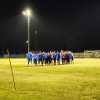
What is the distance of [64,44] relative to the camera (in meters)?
93.7

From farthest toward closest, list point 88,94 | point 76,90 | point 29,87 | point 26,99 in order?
point 29,87, point 76,90, point 88,94, point 26,99

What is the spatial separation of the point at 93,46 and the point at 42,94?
7383cm

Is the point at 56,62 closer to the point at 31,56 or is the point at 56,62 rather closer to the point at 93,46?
the point at 31,56

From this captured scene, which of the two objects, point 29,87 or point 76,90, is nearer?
point 76,90

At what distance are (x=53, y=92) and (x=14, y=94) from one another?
166 centimetres

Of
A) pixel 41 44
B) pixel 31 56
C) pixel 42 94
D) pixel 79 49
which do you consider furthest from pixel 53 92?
pixel 41 44

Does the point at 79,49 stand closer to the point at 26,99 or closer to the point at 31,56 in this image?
the point at 31,56

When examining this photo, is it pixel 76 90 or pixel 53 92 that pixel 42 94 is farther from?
pixel 76 90

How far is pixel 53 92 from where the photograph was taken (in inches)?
690

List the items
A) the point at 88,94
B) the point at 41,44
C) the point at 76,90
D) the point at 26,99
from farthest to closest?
the point at 41,44, the point at 76,90, the point at 88,94, the point at 26,99

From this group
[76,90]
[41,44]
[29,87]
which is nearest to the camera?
[76,90]

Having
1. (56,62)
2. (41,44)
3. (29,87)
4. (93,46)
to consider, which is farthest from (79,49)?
(29,87)

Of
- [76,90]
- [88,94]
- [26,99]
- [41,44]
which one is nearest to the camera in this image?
[26,99]

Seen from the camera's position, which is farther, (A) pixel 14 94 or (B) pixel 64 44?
(B) pixel 64 44
